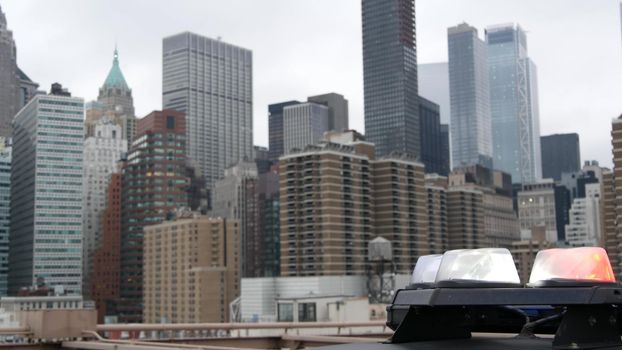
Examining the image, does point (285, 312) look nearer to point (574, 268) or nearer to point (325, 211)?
point (325, 211)

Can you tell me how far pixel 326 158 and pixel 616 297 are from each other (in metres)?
180

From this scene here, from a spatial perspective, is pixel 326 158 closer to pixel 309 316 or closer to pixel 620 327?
pixel 309 316

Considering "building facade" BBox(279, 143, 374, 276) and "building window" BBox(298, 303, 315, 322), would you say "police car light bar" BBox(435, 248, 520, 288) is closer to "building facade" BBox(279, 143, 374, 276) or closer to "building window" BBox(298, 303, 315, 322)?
"building window" BBox(298, 303, 315, 322)

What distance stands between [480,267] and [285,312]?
458ft

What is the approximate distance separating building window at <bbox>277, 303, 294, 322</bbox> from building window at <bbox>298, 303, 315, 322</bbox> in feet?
5.44

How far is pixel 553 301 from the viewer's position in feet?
14.4

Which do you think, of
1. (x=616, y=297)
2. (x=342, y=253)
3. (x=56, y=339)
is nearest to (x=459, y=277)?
(x=616, y=297)

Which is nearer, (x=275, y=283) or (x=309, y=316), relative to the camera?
(x=309, y=316)

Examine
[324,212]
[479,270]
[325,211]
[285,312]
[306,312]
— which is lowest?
[285,312]

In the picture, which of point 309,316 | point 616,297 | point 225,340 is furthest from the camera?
point 309,316

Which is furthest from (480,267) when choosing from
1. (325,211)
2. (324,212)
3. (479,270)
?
(324,212)

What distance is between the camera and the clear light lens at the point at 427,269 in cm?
511

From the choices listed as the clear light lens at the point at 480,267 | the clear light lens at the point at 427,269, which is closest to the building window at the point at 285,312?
the clear light lens at the point at 427,269

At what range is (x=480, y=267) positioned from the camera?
4.61 metres
